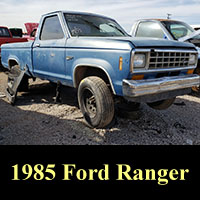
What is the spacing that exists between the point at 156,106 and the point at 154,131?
706mm

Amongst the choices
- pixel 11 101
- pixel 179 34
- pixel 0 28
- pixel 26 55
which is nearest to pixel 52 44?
pixel 26 55

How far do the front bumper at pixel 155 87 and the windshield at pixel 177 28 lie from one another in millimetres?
2566

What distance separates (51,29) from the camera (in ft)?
13.7

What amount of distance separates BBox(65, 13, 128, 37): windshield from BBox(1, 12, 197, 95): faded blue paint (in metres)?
0.14

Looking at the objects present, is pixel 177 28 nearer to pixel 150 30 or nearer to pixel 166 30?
pixel 166 30

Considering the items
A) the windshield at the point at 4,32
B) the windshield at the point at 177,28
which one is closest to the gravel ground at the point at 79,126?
the windshield at the point at 177,28

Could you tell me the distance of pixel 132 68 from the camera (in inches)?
107

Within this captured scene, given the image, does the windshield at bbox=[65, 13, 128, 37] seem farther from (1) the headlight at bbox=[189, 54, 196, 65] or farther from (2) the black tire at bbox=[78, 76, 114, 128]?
(1) the headlight at bbox=[189, 54, 196, 65]

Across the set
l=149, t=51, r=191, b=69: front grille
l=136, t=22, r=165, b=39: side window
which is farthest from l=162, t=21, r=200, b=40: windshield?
l=149, t=51, r=191, b=69: front grille

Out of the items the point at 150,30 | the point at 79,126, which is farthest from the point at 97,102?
the point at 150,30

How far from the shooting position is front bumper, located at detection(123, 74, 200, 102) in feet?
8.87

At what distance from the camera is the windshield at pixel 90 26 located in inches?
150

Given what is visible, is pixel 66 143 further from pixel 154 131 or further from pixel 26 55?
pixel 26 55

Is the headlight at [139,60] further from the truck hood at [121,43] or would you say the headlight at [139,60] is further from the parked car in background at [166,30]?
the parked car in background at [166,30]
